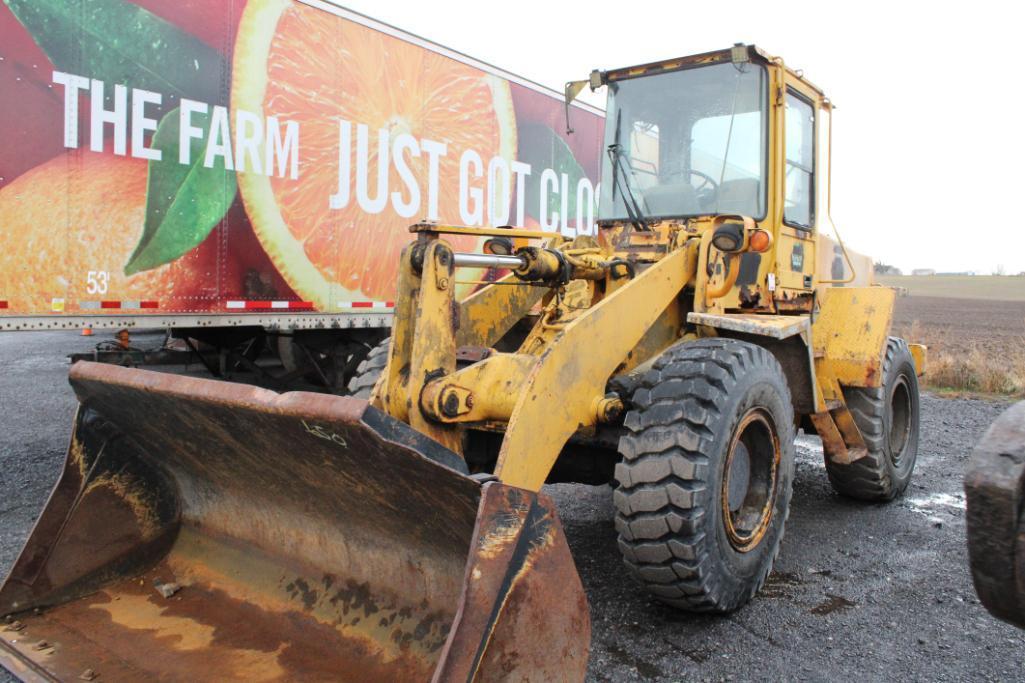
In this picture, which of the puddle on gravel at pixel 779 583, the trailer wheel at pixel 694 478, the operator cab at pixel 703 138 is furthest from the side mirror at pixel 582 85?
the puddle on gravel at pixel 779 583

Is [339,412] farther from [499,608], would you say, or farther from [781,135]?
[781,135]

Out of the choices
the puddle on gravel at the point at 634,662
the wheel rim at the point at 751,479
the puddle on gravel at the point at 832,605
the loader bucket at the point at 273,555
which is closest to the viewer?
the loader bucket at the point at 273,555

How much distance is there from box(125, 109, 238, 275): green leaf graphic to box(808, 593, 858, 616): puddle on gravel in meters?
4.99

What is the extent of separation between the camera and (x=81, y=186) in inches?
217

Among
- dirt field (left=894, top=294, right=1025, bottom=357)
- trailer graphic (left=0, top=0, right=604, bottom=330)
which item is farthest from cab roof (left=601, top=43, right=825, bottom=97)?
dirt field (left=894, top=294, right=1025, bottom=357)

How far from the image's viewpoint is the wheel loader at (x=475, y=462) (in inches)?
102

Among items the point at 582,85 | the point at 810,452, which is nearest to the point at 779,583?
the point at 582,85

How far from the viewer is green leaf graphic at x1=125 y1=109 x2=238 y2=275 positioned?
5902mm

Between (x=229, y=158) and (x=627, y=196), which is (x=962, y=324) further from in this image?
(x=229, y=158)

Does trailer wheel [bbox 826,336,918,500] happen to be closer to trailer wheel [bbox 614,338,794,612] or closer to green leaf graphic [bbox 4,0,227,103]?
trailer wheel [bbox 614,338,794,612]

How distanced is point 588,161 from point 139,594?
7.68 metres

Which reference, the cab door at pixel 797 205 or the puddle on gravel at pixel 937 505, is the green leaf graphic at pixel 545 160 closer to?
the cab door at pixel 797 205

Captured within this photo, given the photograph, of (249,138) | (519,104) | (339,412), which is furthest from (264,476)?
(519,104)

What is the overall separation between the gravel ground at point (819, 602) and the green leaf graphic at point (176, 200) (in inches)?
74.5
